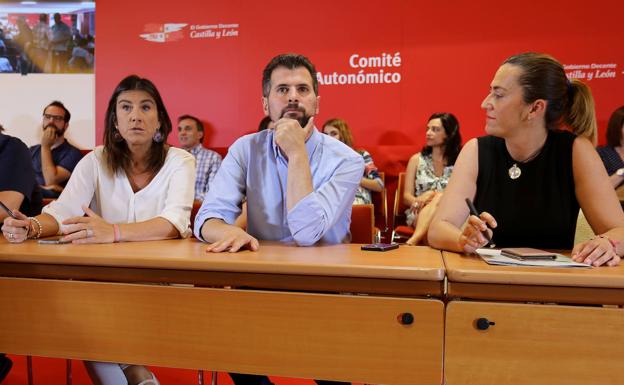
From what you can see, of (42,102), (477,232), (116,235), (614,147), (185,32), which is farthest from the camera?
(42,102)

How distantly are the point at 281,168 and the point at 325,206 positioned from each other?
0.26 metres

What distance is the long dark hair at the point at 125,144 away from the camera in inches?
85.7

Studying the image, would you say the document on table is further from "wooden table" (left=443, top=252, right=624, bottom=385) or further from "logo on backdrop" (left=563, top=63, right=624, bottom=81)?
A: "logo on backdrop" (left=563, top=63, right=624, bottom=81)

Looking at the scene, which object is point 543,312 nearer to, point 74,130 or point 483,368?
point 483,368

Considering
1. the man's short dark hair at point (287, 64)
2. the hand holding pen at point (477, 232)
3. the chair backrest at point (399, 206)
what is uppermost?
the man's short dark hair at point (287, 64)

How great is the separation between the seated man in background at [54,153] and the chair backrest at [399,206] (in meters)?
2.93

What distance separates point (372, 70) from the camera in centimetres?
504

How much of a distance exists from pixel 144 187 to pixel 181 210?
0.25m

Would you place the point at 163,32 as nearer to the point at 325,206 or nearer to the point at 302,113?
the point at 302,113

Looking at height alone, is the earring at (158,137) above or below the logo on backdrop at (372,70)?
below

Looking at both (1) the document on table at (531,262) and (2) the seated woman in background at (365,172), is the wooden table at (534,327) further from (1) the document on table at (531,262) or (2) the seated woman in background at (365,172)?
(2) the seated woman in background at (365,172)

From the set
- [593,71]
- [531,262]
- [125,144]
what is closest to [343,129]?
[593,71]

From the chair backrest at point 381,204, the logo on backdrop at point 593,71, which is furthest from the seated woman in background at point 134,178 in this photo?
the logo on backdrop at point 593,71

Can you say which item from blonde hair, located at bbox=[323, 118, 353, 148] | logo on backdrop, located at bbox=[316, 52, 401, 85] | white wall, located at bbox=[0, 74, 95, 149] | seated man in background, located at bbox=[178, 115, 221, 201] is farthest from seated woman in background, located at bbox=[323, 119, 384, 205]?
white wall, located at bbox=[0, 74, 95, 149]
